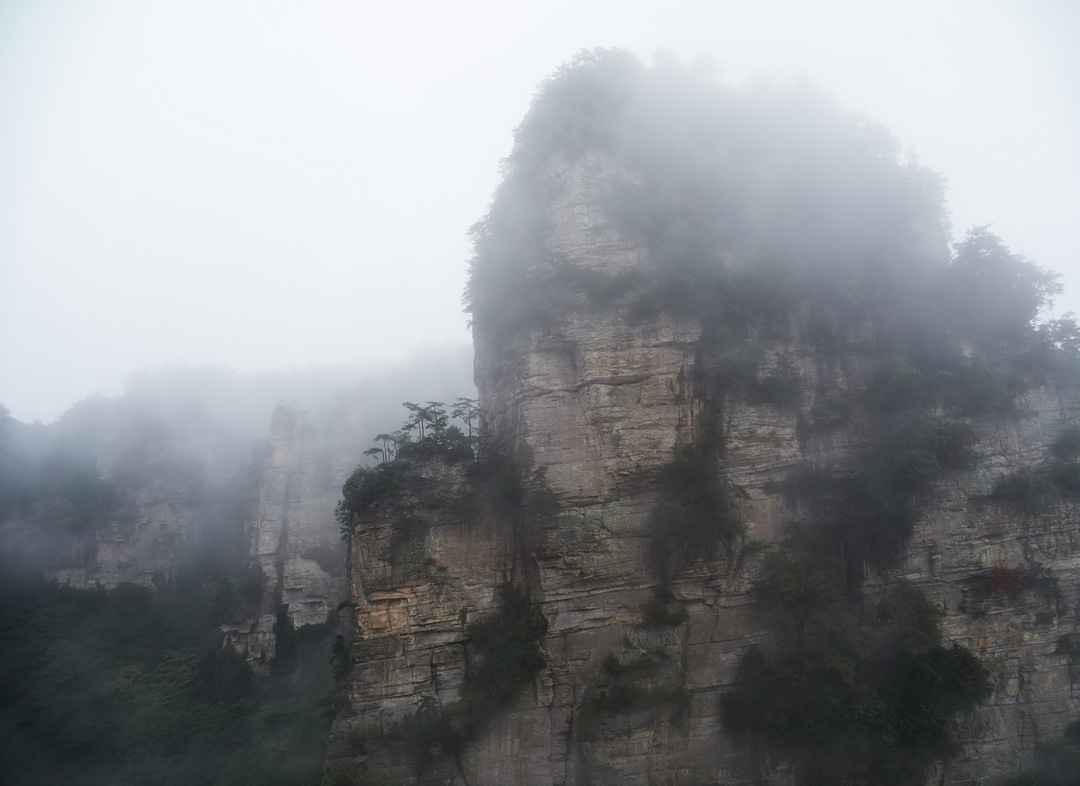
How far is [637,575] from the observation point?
17250 millimetres

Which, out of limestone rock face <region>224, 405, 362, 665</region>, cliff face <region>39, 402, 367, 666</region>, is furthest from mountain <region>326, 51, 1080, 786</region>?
cliff face <region>39, 402, 367, 666</region>

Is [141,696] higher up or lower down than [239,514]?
lower down

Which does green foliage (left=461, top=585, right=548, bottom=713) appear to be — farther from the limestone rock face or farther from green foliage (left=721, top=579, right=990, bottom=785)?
the limestone rock face

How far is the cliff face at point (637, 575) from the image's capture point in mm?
16484

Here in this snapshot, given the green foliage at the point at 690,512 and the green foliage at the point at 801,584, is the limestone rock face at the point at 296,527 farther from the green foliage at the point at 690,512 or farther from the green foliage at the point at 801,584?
the green foliage at the point at 801,584

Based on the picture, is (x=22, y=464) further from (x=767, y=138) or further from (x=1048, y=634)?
(x=1048, y=634)

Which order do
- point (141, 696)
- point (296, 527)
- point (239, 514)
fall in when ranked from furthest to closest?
point (239, 514) < point (296, 527) < point (141, 696)

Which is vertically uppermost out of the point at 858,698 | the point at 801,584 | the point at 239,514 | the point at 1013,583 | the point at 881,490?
the point at 881,490

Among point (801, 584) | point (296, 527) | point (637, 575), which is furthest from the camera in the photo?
point (296, 527)

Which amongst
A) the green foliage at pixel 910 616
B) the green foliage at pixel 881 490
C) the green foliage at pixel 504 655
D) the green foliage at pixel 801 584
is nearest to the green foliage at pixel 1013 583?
the green foliage at pixel 910 616

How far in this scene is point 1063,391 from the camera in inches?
755

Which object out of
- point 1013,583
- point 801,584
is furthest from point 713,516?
point 1013,583

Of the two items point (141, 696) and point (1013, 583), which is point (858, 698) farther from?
point (141, 696)

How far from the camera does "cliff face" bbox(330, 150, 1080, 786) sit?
16.5 metres
